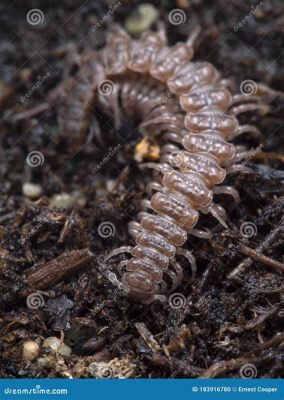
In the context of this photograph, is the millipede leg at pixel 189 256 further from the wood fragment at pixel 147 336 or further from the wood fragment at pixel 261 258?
the wood fragment at pixel 147 336

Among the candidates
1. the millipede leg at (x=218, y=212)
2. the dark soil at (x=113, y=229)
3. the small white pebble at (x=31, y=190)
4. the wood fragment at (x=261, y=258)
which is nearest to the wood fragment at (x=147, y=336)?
the dark soil at (x=113, y=229)

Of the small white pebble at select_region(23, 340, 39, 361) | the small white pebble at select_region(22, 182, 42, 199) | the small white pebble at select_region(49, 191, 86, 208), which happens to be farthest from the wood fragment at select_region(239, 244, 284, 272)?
the small white pebble at select_region(22, 182, 42, 199)

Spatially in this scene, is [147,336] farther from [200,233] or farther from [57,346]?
[200,233]

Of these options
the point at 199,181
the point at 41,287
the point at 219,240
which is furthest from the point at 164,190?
the point at 41,287

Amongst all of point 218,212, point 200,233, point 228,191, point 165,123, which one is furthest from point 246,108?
point 200,233

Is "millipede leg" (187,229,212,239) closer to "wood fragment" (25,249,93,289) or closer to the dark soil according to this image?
the dark soil
